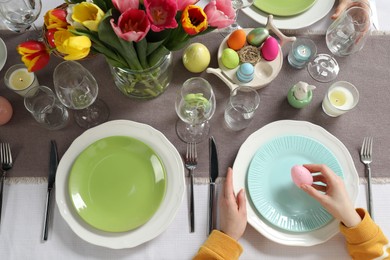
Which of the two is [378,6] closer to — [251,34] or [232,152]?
[251,34]

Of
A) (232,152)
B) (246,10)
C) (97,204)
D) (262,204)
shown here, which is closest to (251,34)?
(246,10)

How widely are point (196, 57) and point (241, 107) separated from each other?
17 cm

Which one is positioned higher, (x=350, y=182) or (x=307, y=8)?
(x=307, y=8)

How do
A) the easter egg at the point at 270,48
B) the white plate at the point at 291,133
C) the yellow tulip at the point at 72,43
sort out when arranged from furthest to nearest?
the easter egg at the point at 270,48 < the white plate at the point at 291,133 < the yellow tulip at the point at 72,43

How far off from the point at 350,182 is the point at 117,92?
0.60 metres

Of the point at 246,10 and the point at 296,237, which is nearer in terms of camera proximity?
the point at 296,237

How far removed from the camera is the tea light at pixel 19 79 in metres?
0.88

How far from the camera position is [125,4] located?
558 millimetres

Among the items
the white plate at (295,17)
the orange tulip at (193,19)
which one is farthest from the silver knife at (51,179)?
the white plate at (295,17)

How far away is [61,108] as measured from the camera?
0.90 metres

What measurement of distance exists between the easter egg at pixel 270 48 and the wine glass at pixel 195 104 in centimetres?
17

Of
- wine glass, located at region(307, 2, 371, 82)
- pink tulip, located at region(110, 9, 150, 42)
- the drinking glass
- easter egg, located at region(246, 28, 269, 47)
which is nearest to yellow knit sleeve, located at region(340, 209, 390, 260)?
wine glass, located at region(307, 2, 371, 82)

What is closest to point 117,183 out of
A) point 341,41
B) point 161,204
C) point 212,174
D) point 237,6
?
point 161,204

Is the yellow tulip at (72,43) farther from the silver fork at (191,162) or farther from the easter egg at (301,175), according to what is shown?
the easter egg at (301,175)
